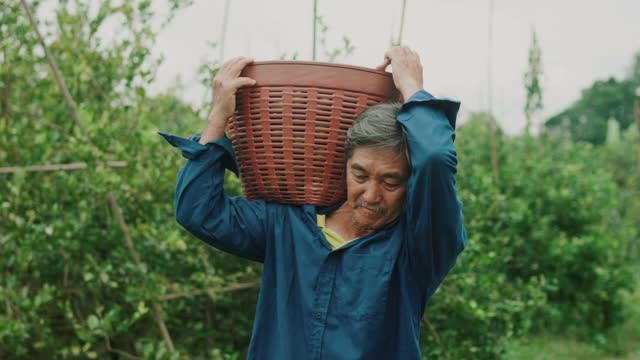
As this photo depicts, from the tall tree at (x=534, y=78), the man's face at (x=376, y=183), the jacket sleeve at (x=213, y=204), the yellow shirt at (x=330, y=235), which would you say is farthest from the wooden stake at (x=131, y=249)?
the tall tree at (x=534, y=78)

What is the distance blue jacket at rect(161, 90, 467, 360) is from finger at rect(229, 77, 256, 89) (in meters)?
0.15

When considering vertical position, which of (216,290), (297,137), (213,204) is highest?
(297,137)

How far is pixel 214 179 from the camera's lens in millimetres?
1746

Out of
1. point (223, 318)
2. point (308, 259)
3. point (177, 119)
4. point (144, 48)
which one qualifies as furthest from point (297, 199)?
point (177, 119)

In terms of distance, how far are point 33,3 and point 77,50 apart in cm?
28

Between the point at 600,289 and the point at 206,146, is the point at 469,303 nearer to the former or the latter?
the point at 206,146

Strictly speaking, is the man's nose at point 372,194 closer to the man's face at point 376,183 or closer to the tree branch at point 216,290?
the man's face at point 376,183

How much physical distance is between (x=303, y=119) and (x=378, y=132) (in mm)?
180

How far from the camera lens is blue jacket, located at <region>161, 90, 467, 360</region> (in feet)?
5.21

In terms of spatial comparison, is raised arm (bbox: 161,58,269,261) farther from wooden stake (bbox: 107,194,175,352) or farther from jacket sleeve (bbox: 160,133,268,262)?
wooden stake (bbox: 107,194,175,352)

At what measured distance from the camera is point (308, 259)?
5.74ft

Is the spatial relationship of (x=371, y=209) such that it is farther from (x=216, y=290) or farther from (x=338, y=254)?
(x=216, y=290)

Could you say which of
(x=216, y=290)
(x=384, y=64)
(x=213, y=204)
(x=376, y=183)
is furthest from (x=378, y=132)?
(x=216, y=290)

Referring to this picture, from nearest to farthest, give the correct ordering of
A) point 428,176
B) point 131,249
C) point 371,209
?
1. point 428,176
2. point 371,209
3. point 131,249
